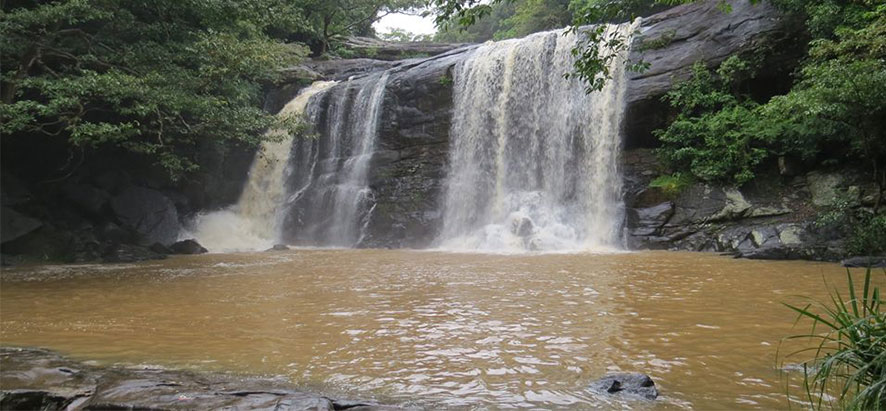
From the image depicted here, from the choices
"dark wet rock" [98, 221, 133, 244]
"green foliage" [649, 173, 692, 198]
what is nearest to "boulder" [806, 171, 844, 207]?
"green foliage" [649, 173, 692, 198]

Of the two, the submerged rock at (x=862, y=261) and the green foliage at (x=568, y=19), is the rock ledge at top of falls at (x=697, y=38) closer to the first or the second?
the green foliage at (x=568, y=19)

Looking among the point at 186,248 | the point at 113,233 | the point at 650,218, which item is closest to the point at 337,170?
the point at 186,248

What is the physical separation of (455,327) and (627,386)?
2.31 m

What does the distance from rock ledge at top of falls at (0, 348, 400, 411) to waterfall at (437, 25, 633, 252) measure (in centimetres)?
1236

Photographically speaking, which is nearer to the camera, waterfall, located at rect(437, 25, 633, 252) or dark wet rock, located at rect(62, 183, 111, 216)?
dark wet rock, located at rect(62, 183, 111, 216)

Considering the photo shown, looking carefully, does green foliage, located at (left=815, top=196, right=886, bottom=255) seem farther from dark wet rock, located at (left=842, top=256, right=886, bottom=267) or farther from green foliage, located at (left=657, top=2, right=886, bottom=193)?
green foliage, located at (left=657, top=2, right=886, bottom=193)

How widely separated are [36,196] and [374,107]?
438 inches

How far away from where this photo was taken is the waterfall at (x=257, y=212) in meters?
20.4

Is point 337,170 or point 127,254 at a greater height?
point 337,170

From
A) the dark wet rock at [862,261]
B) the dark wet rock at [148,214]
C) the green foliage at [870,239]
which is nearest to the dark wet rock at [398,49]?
the dark wet rock at [148,214]

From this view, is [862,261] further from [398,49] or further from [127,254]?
[398,49]

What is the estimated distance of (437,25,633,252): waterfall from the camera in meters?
17.0

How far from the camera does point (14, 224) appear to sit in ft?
45.9

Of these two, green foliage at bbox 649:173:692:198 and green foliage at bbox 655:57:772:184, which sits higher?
green foliage at bbox 655:57:772:184
